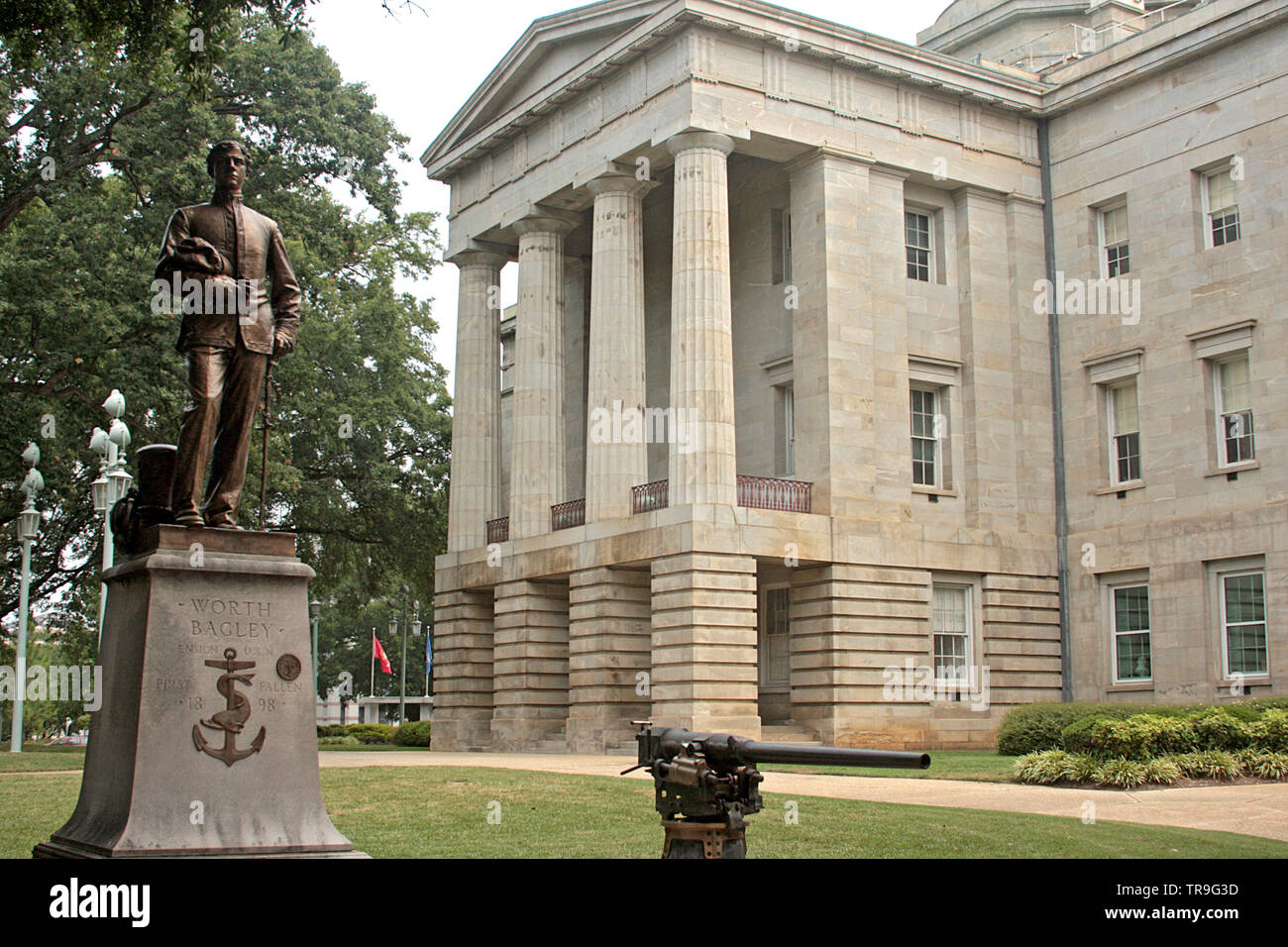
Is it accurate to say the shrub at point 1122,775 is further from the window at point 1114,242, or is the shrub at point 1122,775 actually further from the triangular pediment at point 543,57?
the triangular pediment at point 543,57

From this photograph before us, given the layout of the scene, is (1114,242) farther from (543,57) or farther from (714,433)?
(543,57)

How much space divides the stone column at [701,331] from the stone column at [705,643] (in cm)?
175

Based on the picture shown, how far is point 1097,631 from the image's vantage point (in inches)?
1544

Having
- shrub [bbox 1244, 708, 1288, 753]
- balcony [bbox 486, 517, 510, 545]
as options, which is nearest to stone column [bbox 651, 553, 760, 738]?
balcony [bbox 486, 517, 510, 545]

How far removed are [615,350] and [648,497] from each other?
4.19m

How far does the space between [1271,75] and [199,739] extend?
33.6 meters

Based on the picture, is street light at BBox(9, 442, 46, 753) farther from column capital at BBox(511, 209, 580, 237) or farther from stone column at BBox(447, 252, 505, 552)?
column capital at BBox(511, 209, 580, 237)

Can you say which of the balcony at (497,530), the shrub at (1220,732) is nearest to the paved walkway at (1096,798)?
the shrub at (1220,732)

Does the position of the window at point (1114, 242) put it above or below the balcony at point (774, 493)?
above

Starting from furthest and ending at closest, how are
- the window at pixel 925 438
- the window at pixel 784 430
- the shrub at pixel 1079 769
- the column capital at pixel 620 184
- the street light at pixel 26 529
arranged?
the window at pixel 784 430 → the window at pixel 925 438 → the column capital at pixel 620 184 → the street light at pixel 26 529 → the shrub at pixel 1079 769

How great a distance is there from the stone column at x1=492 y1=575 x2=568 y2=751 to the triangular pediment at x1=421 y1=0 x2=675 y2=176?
47.8 feet

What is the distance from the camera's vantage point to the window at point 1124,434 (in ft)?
127

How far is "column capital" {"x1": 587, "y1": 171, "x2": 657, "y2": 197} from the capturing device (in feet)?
129
